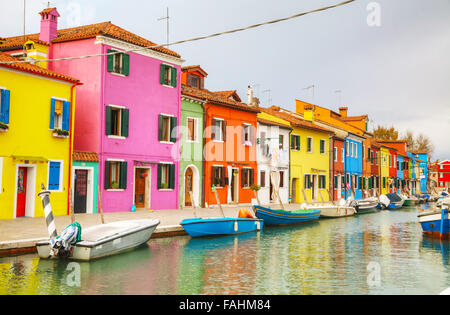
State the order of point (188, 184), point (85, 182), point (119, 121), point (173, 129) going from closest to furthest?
point (85, 182)
point (119, 121)
point (173, 129)
point (188, 184)

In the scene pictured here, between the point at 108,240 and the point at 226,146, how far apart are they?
17670 mm

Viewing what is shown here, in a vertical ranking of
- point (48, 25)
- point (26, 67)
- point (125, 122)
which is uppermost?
point (48, 25)

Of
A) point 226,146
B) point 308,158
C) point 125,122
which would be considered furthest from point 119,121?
point 308,158

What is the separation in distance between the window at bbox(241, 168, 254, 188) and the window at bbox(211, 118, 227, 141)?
3219mm

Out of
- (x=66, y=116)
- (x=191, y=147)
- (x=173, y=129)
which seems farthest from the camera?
(x=191, y=147)

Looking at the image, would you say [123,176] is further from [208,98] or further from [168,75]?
[208,98]

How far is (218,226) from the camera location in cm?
1761

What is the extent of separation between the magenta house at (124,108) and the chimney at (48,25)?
47 millimetres

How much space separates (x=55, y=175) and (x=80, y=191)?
1694mm

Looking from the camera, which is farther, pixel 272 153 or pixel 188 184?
pixel 272 153

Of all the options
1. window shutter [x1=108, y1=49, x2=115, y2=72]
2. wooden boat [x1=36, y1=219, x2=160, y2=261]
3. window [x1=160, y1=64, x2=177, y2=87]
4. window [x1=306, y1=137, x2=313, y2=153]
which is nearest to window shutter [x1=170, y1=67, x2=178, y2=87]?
window [x1=160, y1=64, x2=177, y2=87]

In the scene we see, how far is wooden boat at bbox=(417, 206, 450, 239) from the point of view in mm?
19203

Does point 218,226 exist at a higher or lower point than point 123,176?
lower

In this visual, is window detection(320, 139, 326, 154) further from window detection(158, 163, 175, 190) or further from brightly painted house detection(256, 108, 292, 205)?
window detection(158, 163, 175, 190)
